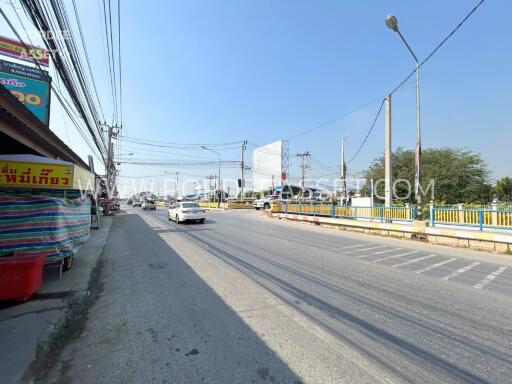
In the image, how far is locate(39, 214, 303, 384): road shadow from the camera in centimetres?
270

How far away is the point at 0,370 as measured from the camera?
2.71 m

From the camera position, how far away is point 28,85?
15273 mm

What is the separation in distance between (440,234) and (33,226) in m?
13.9

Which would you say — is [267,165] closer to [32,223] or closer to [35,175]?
[35,175]

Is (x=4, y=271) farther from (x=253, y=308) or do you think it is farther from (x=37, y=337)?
(x=253, y=308)

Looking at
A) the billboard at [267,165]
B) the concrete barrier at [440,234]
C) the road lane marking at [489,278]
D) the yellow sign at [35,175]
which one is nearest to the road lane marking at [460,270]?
the road lane marking at [489,278]

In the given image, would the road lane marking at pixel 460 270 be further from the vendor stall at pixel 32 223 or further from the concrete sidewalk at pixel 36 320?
the vendor stall at pixel 32 223

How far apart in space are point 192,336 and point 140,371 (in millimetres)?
780

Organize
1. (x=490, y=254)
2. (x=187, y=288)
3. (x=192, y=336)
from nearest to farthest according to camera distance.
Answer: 1. (x=192, y=336)
2. (x=187, y=288)
3. (x=490, y=254)

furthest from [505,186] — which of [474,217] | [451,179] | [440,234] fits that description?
[440,234]

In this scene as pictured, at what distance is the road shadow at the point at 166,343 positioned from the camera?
2.70 meters

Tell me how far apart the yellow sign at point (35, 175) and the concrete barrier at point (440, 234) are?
13562mm

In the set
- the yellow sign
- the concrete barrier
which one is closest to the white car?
the concrete barrier

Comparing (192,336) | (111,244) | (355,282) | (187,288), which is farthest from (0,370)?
(111,244)
